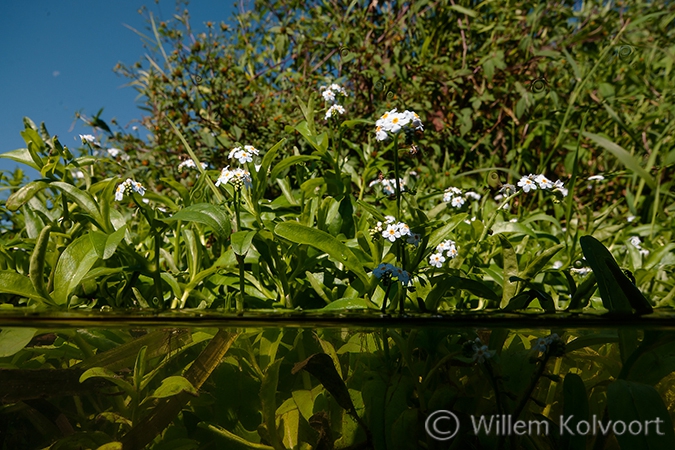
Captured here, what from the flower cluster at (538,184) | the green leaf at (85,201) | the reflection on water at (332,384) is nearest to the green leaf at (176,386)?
the reflection on water at (332,384)

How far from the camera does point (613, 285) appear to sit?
59 cm

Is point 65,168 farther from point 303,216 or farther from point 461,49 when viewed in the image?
point 461,49

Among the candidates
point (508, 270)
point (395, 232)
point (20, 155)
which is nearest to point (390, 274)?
point (395, 232)

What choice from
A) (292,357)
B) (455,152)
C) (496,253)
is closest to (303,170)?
(496,253)

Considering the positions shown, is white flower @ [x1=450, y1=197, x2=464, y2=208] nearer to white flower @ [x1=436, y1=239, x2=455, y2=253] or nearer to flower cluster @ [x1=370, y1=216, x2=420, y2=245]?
white flower @ [x1=436, y1=239, x2=455, y2=253]

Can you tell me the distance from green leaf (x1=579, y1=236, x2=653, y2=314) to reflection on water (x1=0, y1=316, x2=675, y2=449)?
40 millimetres

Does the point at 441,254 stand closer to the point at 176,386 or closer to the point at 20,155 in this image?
the point at 176,386

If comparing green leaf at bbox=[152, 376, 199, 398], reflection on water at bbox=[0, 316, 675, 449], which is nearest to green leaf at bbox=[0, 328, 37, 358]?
reflection on water at bbox=[0, 316, 675, 449]

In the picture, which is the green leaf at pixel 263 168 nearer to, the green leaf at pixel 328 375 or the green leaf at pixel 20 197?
the green leaf at pixel 20 197

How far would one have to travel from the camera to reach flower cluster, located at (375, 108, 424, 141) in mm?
827

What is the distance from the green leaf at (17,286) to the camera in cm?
78

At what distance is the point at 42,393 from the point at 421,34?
233 centimetres

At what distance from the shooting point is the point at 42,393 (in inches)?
21.5

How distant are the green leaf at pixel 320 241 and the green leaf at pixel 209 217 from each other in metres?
0.07
